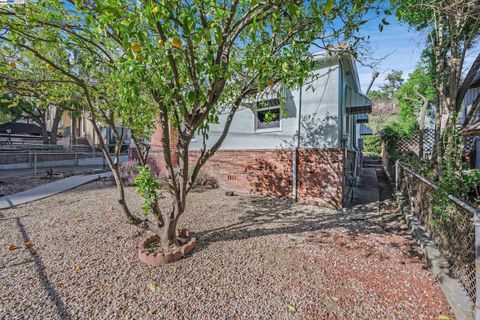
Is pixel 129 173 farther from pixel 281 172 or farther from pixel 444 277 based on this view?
pixel 444 277

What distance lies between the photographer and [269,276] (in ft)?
10.2

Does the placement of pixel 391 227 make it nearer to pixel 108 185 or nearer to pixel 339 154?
pixel 339 154

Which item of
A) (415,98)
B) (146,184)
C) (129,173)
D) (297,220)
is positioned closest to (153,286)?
(146,184)

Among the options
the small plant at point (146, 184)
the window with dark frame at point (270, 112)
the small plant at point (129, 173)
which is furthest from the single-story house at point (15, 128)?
the small plant at point (146, 184)

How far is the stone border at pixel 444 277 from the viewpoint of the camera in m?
2.39

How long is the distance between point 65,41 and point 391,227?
6864mm

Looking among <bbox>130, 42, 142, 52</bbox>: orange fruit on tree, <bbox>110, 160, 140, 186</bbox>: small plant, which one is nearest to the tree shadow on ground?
<bbox>130, 42, 142, 52</bbox>: orange fruit on tree

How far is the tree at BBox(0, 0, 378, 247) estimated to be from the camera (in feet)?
7.30

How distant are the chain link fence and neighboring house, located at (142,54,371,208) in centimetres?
225

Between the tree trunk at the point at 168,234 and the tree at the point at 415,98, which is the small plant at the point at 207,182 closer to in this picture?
the tree trunk at the point at 168,234

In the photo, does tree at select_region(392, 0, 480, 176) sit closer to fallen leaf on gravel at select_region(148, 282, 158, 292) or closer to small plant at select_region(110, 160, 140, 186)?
fallen leaf on gravel at select_region(148, 282, 158, 292)

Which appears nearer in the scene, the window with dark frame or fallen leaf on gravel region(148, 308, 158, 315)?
fallen leaf on gravel region(148, 308, 158, 315)

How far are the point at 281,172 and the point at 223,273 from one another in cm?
466

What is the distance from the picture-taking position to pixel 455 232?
3.16 metres
